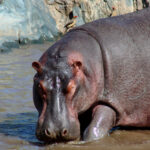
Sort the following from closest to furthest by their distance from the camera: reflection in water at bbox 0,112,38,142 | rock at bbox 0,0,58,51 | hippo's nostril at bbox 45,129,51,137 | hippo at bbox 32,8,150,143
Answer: hippo's nostril at bbox 45,129,51,137 → hippo at bbox 32,8,150,143 → reflection in water at bbox 0,112,38,142 → rock at bbox 0,0,58,51

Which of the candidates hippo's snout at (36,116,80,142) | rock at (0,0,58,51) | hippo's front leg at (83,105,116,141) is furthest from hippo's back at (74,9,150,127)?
rock at (0,0,58,51)

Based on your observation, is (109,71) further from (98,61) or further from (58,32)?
(58,32)

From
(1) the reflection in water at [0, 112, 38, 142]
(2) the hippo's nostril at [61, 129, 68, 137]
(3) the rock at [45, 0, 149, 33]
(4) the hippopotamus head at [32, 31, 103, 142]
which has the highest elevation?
(4) the hippopotamus head at [32, 31, 103, 142]

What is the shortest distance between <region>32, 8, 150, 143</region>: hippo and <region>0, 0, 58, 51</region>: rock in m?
7.36

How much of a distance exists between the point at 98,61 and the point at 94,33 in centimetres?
48

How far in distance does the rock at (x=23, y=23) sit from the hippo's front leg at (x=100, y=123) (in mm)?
7711

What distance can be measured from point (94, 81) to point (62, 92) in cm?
54

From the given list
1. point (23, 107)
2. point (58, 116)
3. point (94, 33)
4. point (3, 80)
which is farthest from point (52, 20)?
point (58, 116)

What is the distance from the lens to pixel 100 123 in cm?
510

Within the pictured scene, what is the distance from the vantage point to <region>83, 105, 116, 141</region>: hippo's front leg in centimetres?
501

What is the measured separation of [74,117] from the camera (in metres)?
4.81

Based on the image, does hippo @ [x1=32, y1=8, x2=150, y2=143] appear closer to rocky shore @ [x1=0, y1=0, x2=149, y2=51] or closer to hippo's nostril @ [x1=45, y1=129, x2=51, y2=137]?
hippo's nostril @ [x1=45, y1=129, x2=51, y2=137]

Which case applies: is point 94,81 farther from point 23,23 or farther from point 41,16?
point 41,16

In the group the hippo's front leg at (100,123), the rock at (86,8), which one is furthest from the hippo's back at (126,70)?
the rock at (86,8)
